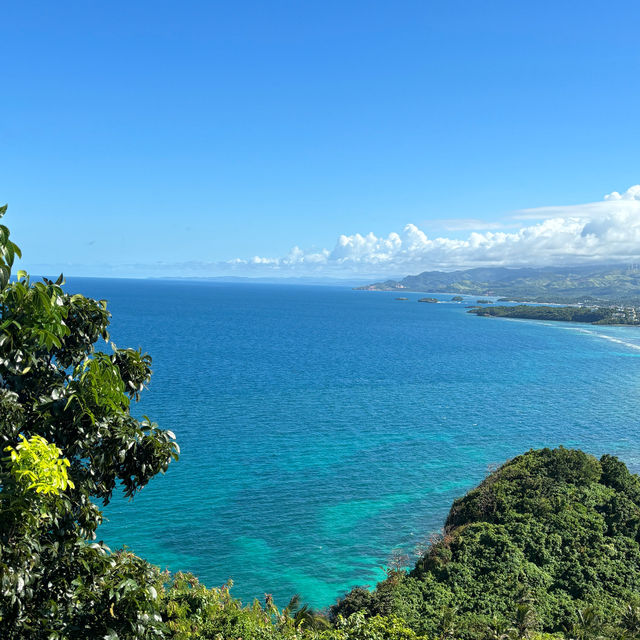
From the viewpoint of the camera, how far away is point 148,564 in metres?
10.8

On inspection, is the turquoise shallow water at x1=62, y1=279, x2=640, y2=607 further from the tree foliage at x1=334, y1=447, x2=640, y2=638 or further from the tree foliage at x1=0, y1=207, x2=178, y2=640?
the tree foliage at x1=0, y1=207, x2=178, y2=640

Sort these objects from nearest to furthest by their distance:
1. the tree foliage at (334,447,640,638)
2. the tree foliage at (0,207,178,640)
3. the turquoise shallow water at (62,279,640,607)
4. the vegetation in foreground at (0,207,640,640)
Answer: the tree foliage at (0,207,178,640)
the vegetation in foreground at (0,207,640,640)
the tree foliage at (334,447,640,638)
the turquoise shallow water at (62,279,640,607)

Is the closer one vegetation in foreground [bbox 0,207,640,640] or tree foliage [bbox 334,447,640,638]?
vegetation in foreground [bbox 0,207,640,640]

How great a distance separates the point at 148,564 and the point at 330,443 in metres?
56.7

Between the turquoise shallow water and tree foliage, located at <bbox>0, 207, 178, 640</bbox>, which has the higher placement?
tree foliage, located at <bbox>0, 207, 178, 640</bbox>

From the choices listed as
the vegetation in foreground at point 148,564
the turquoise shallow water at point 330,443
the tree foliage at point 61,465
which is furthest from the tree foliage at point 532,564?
the tree foliage at point 61,465

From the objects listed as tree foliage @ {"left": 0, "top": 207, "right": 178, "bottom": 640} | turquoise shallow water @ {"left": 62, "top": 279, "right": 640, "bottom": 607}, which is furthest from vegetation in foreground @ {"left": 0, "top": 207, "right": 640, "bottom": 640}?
turquoise shallow water @ {"left": 62, "top": 279, "right": 640, "bottom": 607}

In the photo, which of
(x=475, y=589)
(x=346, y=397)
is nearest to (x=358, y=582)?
(x=475, y=589)

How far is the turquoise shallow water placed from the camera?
136 ft

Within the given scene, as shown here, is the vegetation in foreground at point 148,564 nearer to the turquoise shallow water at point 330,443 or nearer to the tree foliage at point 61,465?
the tree foliage at point 61,465

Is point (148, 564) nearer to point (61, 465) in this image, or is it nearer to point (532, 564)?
point (61, 465)

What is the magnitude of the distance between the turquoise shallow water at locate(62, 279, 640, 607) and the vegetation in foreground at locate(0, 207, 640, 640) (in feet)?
20.0

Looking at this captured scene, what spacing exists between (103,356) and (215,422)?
6361cm

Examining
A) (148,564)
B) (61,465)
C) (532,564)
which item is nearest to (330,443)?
(532,564)
